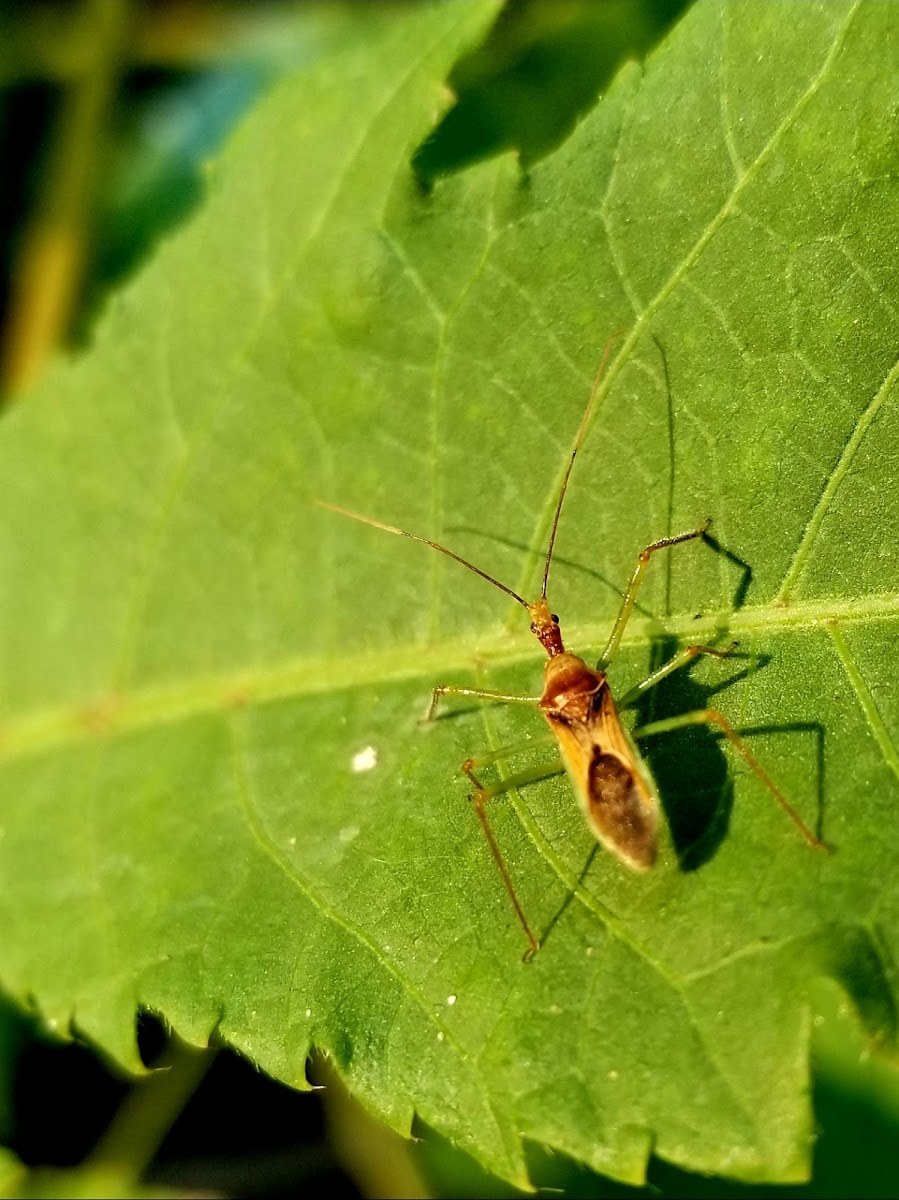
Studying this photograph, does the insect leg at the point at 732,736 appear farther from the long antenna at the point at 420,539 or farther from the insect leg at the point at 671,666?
the long antenna at the point at 420,539

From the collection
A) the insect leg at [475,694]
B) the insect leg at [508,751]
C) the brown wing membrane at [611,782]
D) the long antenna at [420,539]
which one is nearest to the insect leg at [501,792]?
the insect leg at [508,751]

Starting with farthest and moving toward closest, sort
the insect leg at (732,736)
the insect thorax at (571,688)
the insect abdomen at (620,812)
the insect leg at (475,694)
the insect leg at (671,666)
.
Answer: the insect leg at (475,694) < the insect thorax at (571,688) < the insect leg at (671,666) < the insect abdomen at (620,812) < the insect leg at (732,736)

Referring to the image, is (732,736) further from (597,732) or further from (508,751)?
(508,751)

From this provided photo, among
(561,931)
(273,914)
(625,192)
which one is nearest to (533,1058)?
(561,931)

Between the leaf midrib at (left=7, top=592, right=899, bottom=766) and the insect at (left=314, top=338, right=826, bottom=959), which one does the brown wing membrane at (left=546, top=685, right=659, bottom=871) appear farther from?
the leaf midrib at (left=7, top=592, right=899, bottom=766)

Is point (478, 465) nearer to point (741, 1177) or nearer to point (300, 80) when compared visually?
point (300, 80)

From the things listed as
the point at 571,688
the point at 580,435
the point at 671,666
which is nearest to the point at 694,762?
the point at 671,666

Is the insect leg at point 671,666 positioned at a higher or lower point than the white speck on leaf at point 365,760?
higher

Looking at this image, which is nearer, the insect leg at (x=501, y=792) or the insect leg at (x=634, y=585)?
the insect leg at (x=501, y=792)
